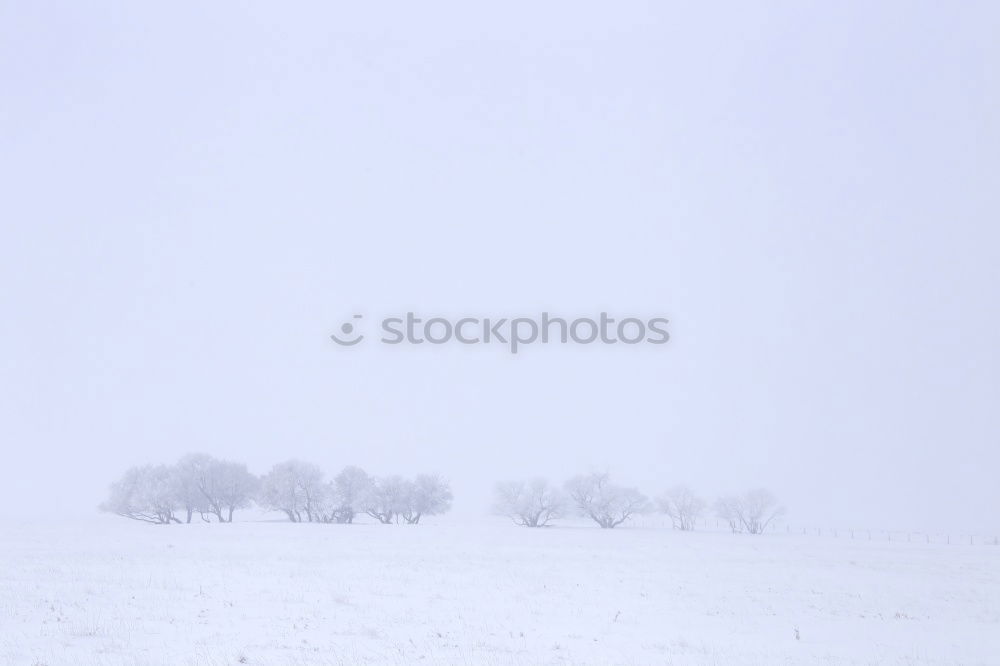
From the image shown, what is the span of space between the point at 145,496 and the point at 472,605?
59.9m

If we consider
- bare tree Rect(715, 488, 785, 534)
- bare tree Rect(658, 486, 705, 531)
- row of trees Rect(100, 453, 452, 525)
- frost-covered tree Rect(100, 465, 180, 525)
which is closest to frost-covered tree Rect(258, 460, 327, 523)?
row of trees Rect(100, 453, 452, 525)

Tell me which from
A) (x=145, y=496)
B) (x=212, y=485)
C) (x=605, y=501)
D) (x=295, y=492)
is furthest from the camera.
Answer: (x=605, y=501)

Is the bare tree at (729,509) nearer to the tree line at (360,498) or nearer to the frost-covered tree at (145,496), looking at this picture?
the tree line at (360,498)

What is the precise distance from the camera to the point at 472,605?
1020 inches

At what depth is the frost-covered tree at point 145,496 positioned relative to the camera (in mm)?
78312

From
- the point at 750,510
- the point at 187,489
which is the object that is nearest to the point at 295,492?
the point at 187,489

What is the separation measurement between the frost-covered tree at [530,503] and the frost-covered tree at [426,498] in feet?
15.3

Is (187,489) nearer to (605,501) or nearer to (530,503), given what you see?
(530,503)

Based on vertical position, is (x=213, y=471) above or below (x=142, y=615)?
above

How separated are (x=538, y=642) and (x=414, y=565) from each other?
1664cm

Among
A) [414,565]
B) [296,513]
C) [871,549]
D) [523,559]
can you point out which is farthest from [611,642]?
[296,513]

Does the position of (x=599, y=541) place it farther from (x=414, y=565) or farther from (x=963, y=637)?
(x=963, y=637)

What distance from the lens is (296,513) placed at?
3157 inches

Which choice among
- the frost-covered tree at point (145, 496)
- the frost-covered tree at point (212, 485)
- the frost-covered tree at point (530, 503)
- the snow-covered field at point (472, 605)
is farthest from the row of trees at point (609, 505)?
the snow-covered field at point (472, 605)
